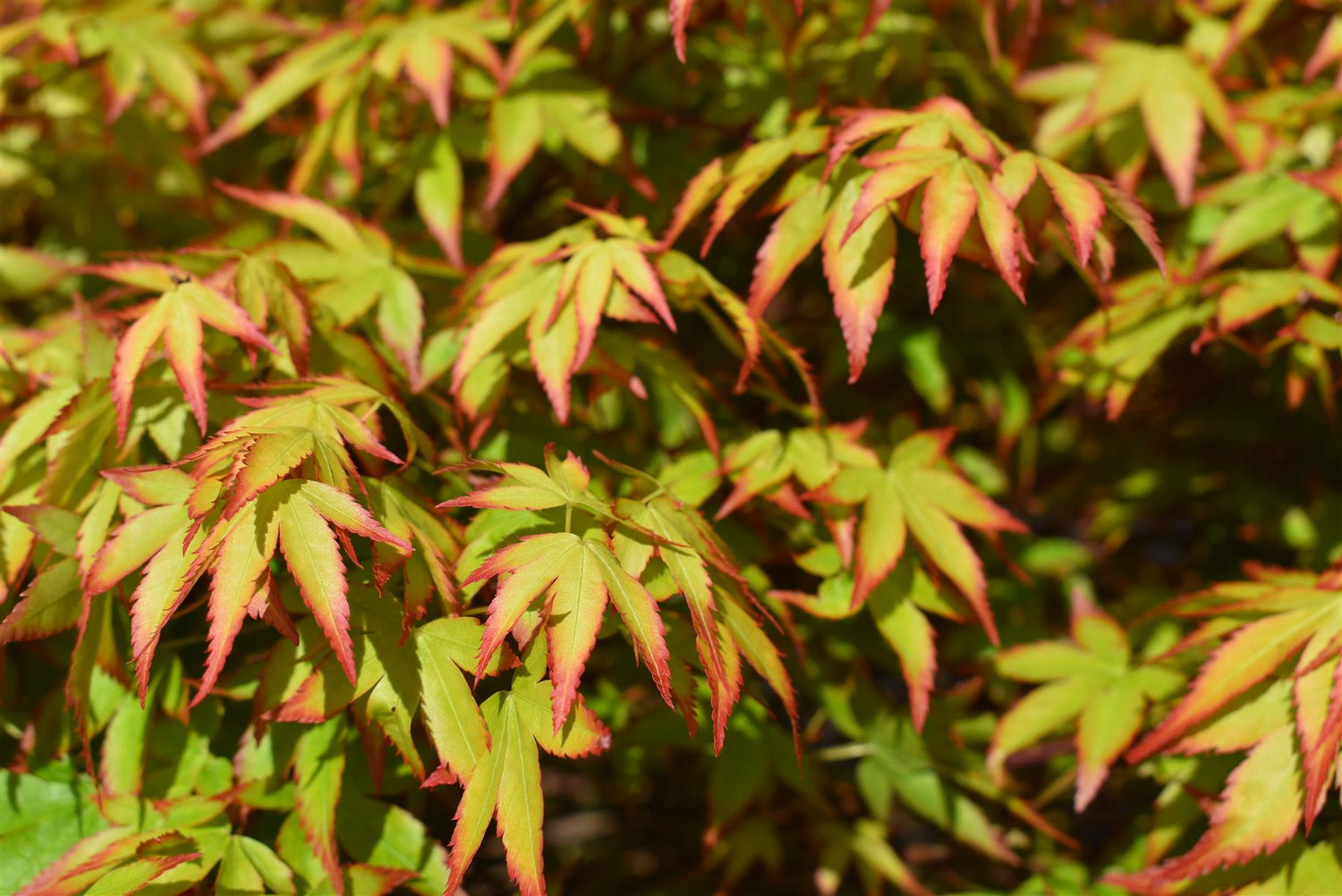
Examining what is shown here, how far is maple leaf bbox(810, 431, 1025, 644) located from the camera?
1.07 meters

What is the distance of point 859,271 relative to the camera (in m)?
0.99

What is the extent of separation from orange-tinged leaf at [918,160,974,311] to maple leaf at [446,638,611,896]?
47 centimetres

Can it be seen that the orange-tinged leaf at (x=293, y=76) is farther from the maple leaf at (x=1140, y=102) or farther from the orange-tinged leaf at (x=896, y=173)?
the maple leaf at (x=1140, y=102)

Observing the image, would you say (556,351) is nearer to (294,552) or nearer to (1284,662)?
(294,552)

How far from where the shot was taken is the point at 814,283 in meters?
1.66

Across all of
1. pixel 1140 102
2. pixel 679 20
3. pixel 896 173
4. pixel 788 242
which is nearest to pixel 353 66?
pixel 679 20

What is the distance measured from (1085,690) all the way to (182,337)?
106 centimetres

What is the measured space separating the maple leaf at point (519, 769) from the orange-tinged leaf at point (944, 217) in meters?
0.47

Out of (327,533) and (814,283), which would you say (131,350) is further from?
(814,283)

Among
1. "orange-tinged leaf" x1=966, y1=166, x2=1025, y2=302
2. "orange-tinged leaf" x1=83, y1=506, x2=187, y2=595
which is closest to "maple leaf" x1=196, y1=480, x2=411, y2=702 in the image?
"orange-tinged leaf" x1=83, y1=506, x2=187, y2=595

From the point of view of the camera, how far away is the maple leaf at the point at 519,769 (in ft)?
2.55

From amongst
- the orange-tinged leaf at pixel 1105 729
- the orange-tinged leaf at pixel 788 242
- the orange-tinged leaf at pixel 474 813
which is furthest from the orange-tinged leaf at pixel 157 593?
the orange-tinged leaf at pixel 1105 729

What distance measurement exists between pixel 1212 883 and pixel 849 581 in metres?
0.45

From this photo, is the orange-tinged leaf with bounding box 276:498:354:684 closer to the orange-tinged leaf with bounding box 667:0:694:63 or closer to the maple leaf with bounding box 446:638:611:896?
the maple leaf with bounding box 446:638:611:896
